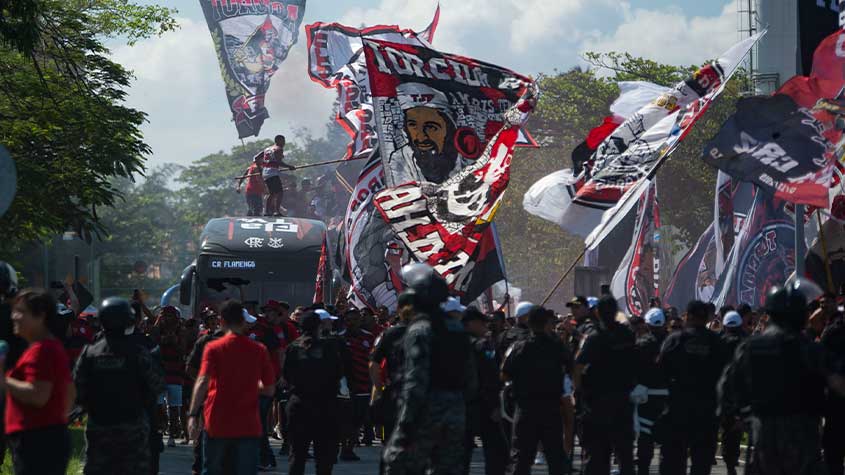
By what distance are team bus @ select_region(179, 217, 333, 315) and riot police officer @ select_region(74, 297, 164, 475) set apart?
1655 cm

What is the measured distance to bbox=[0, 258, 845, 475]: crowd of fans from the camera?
8.01 m

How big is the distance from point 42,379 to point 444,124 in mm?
11224

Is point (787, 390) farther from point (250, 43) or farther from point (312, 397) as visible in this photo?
point (250, 43)

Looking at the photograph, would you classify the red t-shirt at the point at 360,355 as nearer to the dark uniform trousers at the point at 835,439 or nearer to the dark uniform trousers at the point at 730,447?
the dark uniform trousers at the point at 730,447

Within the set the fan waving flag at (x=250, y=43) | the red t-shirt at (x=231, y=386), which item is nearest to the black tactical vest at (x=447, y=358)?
the red t-shirt at (x=231, y=386)

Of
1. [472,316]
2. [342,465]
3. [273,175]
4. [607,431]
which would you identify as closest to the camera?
[607,431]

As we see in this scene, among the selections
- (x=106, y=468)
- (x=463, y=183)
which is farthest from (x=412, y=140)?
(x=106, y=468)

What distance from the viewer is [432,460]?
356 inches

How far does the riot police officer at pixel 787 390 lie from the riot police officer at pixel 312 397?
453cm

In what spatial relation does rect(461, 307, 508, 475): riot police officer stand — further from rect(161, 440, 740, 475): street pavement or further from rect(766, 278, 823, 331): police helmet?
rect(766, 278, 823, 331): police helmet

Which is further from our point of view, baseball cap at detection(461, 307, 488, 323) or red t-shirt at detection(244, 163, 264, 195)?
red t-shirt at detection(244, 163, 264, 195)

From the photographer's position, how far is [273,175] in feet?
96.7

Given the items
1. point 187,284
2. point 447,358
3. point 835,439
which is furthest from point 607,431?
point 187,284

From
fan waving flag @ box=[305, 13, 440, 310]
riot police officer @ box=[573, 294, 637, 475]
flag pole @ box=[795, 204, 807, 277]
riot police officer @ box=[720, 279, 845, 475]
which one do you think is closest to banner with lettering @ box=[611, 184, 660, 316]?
fan waving flag @ box=[305, 13, 440, 310]
